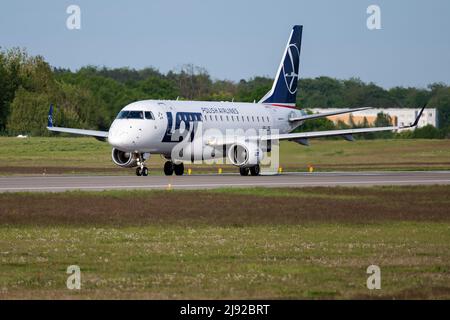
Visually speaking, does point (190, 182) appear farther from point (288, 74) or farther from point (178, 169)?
point (288, 74)

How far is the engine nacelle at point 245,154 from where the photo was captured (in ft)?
178

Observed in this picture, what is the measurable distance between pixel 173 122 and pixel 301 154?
25.1m

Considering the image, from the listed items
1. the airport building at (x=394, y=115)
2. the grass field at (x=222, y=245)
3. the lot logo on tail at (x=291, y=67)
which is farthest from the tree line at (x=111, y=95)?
the grass field at (x=222, y=245)

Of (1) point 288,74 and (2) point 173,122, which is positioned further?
(1) point 288,74

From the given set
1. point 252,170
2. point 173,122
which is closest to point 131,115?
point 173,122

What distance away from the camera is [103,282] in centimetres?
1883

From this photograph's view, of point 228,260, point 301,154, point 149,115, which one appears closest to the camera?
point 228,260

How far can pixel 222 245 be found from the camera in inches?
955

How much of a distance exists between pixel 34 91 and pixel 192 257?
3771 inches

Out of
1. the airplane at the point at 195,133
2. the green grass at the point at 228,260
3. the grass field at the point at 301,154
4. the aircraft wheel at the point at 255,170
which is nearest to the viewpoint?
the green grass at the point at 228,260

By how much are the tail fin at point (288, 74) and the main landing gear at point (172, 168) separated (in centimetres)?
1068

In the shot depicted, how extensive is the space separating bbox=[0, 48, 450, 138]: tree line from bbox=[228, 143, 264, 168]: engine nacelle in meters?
35.4

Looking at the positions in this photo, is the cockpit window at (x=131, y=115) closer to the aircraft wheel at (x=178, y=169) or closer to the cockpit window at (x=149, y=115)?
the cockpit window at (x=149, y=115)

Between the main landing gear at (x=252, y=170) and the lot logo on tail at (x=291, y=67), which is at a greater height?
the lot logo on tail at (x=291, y=67)
